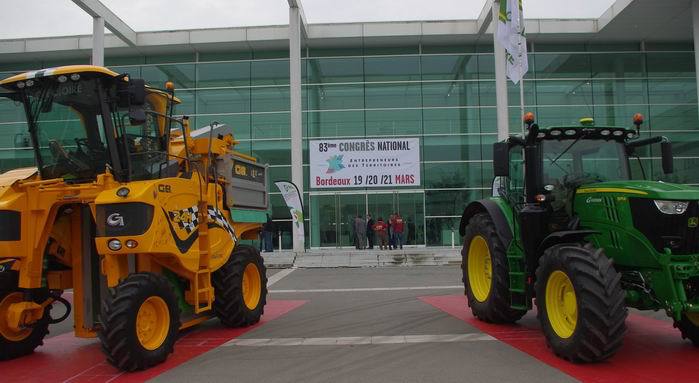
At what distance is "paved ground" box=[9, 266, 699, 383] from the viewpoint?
216 inches

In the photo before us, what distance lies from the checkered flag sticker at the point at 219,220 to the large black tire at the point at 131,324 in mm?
1629

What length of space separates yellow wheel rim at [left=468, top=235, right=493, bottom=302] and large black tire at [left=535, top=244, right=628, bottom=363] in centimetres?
254

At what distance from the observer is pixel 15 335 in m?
6.61

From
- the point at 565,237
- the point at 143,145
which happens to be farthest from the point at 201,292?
the point at 565,237

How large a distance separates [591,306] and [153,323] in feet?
14.7

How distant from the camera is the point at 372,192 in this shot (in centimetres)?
2608

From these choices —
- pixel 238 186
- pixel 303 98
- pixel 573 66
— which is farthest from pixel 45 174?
pixel 573 66

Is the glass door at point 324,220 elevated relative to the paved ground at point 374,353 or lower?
elevated

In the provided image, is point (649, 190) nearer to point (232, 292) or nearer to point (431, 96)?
point (232, 292)

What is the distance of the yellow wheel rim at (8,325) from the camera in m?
6.48

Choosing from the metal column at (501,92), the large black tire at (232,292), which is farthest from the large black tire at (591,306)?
the metal column at (501,92)

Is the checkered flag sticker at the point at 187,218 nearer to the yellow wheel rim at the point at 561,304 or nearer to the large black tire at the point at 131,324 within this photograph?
the large black tire at the point at 131,324

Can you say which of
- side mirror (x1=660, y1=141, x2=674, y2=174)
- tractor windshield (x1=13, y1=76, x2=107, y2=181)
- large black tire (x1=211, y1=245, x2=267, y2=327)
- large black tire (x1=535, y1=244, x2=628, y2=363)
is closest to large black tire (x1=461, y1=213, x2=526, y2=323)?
large black tire (x1=535, y1=244, x2=628, y2=363)

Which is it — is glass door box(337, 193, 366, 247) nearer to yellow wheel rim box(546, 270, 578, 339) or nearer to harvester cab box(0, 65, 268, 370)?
harvester cab box(0, 65, 268, 370)
